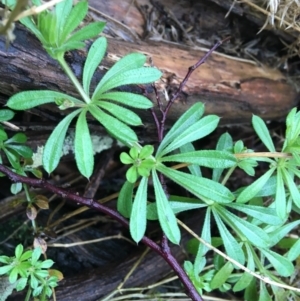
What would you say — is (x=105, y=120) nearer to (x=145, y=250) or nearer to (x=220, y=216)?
(x=220, y=216)

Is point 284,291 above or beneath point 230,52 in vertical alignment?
beneath

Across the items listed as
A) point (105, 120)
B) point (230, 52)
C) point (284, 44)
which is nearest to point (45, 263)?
point (105, 120)

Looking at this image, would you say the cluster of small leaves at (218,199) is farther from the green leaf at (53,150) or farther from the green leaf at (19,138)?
the green leaf at (19,138)

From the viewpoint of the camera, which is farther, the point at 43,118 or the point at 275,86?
the point at 275,86

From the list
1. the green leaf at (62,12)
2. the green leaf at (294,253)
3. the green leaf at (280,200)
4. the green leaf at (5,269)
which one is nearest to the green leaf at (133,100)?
the green leaf at (62,12)

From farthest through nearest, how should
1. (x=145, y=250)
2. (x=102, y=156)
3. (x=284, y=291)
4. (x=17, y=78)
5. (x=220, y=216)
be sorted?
(x=102, y=156) < (x=145, y=250) < (x=284, y=291) < (x=220, y=216) < (x=17, y=78)

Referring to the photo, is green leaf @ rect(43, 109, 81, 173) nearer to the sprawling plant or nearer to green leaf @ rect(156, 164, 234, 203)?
the sprawling plant

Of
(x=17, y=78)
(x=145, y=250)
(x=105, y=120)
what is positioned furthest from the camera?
(x=145, y=250)

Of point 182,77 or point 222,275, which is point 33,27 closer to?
point 182,77
